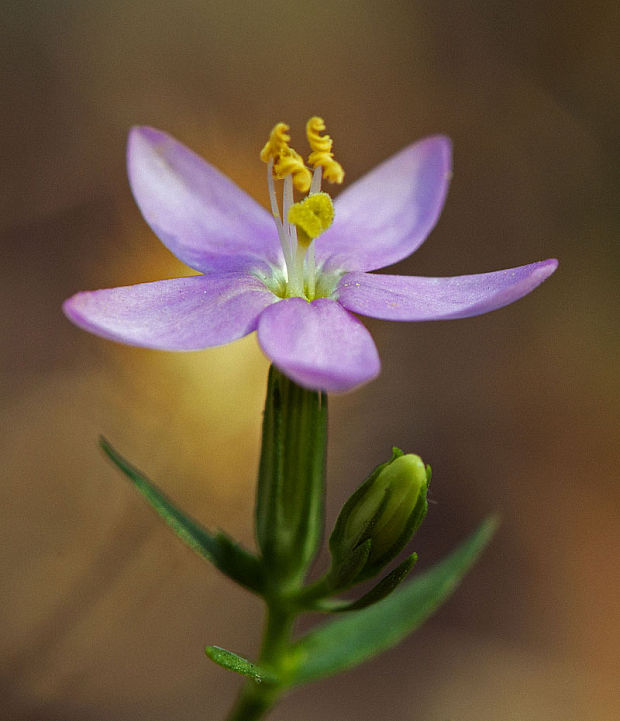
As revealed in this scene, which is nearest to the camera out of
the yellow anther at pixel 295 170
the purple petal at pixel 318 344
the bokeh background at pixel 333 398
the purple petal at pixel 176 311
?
the purple petal at pixel 318 344

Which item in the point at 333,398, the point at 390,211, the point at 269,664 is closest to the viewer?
the point at 269,664

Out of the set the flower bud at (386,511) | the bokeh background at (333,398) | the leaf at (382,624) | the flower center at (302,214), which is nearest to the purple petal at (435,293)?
the flower center at (302,214)

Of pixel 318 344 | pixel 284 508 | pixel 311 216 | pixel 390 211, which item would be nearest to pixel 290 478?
pixel 284 508

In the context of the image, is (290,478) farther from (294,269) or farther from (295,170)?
(295,170)

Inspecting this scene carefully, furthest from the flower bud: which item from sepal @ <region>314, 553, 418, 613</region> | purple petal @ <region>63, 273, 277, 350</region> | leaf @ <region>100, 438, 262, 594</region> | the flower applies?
purple petal @ <region>63, 273, 277, 350</region>

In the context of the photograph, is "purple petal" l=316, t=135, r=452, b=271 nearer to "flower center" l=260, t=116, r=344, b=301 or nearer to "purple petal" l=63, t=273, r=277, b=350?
"flower center" l=260, t=116, r=344, b=301

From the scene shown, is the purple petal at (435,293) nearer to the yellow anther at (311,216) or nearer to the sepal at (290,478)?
the yellow anther at (311,216)
